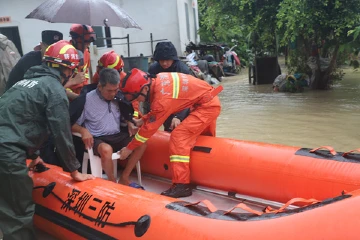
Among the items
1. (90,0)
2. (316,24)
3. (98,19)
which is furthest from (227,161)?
(316,24)

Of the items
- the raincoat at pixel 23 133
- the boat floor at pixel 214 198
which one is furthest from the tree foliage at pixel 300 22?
the raincoat at pixel 23 133

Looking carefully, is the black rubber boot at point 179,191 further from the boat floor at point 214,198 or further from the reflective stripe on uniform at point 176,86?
the reflective stripe on uniform at point 176,86

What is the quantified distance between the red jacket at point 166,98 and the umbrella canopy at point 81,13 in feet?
3.46

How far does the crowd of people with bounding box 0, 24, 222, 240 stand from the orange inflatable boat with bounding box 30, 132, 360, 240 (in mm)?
212

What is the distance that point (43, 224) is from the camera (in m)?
3.05

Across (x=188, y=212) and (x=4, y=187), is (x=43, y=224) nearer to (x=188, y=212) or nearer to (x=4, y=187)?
(x=4, y=187)

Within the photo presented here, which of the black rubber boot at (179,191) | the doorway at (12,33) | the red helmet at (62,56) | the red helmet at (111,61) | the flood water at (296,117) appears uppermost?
the doorway at (12,33)

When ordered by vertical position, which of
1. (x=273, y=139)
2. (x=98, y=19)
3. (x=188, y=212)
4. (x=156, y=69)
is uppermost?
(x=98, y=19)

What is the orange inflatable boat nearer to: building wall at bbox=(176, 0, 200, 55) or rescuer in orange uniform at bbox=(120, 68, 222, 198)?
rescuer in orange uniform at bbox=(120, 68, 222, 198)

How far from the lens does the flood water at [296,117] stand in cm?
586

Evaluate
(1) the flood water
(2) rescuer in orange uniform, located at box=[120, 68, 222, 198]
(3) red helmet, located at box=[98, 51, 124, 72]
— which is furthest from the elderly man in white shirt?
(1) the flood water

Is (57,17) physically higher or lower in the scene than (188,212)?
higher

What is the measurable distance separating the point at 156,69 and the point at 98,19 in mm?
854

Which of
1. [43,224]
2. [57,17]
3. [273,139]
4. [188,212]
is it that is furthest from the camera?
[273,139]
